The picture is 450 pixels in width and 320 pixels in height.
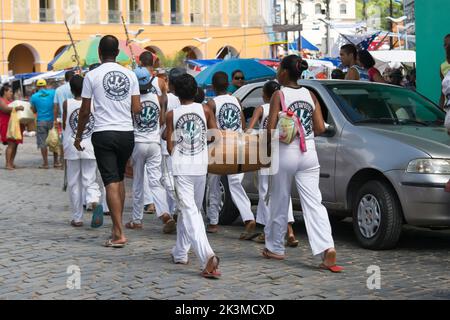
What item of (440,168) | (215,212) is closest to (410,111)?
(440,168)

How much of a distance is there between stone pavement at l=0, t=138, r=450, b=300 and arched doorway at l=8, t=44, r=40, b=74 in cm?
5677

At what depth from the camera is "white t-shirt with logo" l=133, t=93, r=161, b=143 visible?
10734 millimetres

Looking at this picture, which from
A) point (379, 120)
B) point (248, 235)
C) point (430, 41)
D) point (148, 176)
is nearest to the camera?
point (379, 120)

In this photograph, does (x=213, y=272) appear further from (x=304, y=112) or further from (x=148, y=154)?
Result: (x=148, y=154)

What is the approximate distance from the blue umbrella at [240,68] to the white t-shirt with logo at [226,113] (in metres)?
6.51

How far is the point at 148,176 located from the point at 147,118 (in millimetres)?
714

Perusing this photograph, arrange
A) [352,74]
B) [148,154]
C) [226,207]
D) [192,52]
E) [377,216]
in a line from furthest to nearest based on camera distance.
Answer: [192,52] → [352,74] → [226,207] → [148,154] → [377,216]

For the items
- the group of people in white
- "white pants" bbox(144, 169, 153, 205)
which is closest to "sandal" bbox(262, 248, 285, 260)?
the group of people in white

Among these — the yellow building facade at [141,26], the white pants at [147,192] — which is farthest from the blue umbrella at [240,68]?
the yellow building facade at [141,26]

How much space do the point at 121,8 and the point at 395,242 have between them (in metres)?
62.4

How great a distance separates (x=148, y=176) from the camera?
1109cm

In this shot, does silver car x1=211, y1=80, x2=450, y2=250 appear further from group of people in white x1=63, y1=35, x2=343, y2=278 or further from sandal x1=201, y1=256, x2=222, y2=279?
sandal x1=201, y1=256, x2=222, y2=279

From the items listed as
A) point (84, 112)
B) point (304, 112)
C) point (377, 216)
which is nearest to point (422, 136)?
point (377, 216)

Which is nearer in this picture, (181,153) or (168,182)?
(181,153)
